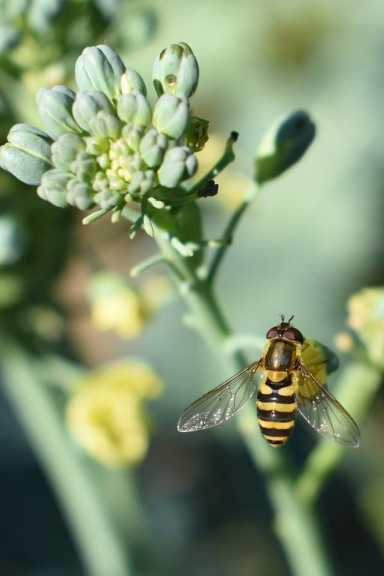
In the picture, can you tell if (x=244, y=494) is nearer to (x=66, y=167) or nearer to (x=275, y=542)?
(x=275, y=542)

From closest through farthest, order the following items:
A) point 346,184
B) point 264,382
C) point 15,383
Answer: point 264,382
point 15,383
point 346,184

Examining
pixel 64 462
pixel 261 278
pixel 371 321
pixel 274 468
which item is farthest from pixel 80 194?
pixel 261 278

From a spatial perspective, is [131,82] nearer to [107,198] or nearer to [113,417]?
[107,198]

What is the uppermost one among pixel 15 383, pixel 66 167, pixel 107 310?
pixel 15 383

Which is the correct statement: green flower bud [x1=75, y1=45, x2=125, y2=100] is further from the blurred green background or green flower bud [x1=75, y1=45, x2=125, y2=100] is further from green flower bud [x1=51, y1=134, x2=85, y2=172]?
the blurred green background

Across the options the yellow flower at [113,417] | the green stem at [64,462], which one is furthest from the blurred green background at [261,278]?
the yellow flower at [113,417]

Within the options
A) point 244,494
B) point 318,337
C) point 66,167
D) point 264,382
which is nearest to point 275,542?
point 244,494
